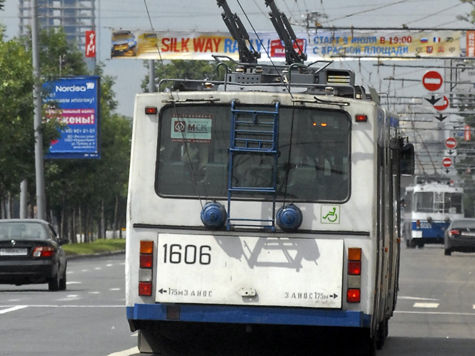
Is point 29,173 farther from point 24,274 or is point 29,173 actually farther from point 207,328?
point 207,328

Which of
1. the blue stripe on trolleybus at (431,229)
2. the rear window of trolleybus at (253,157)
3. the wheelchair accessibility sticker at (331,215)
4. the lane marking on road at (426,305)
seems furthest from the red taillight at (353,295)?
the blue stripe on trolleybus at (431,229)

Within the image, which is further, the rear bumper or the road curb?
the road curb

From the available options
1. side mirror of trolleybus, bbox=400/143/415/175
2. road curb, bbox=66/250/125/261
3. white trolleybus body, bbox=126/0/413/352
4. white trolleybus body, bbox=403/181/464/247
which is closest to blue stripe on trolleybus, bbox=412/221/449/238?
white trolleybus body, bbox=403/181/464/247

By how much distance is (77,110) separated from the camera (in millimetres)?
51312

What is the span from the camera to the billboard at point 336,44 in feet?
181

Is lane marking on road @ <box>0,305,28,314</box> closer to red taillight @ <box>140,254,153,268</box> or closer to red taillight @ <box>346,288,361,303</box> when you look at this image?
red taillight @ <box>140,254,153,268</box>

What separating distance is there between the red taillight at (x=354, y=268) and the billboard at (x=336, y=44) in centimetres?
4050

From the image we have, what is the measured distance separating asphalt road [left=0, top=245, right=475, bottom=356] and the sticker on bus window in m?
2.41

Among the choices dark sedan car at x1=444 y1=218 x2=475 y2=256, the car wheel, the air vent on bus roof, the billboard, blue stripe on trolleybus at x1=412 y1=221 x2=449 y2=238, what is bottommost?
blue stripe on trolleybus at x1=412 y1=221 x2=449 y2=238

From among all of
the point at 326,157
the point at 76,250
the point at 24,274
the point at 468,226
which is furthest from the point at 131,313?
the point at 76,250

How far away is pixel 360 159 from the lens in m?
13.3

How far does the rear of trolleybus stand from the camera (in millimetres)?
13094

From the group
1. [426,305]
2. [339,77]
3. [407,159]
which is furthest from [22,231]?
[339,77]

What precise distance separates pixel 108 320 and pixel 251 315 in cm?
679
